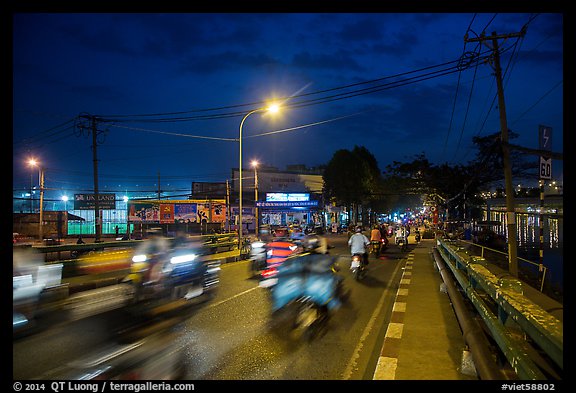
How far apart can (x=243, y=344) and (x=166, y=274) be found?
2.84m

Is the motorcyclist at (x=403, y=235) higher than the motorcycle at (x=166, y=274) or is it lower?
lower

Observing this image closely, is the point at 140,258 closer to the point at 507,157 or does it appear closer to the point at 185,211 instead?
the point at 507,157

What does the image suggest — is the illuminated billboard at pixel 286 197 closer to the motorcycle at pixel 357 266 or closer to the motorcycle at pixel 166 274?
the motorcycle at pixel 357 266

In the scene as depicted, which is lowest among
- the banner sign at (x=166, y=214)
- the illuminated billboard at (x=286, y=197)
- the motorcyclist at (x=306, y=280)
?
the motorcyclist at (x=306, y=280)

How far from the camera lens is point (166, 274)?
323 inches

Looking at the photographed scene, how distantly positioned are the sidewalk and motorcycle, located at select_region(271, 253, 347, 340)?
161cm

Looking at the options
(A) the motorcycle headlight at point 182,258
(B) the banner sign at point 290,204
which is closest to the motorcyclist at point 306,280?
(A) the motorcycle headlight at point 182,258

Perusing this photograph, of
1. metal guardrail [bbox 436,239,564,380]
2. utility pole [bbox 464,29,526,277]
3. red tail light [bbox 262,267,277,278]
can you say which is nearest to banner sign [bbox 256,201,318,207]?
utility pole [bbox 464,29,526,277]

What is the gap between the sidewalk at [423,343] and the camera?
470cm

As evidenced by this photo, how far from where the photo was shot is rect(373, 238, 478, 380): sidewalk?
15.4 ft

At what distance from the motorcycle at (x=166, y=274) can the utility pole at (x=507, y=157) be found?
452 inches

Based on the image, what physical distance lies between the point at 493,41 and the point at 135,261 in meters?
16.0

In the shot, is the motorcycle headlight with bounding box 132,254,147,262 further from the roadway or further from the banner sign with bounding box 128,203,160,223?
the banner sign with bounding box 128,203,160,223

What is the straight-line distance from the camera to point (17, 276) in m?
7.43
